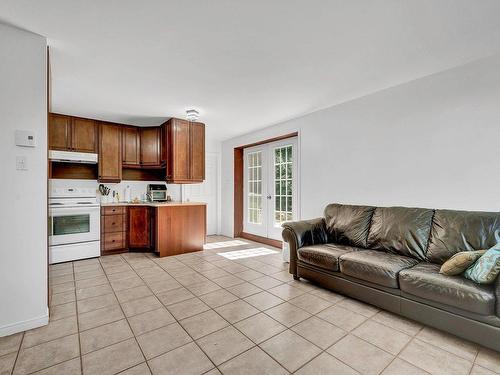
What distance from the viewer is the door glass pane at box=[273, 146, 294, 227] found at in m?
4.58

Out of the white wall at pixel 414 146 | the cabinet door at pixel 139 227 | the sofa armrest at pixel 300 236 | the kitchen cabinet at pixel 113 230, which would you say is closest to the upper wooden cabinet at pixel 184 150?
the cabinet door at pixel 139 227

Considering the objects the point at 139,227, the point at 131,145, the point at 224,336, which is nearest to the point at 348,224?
the point at 224,336

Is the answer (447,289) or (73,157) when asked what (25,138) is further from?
(447,289)

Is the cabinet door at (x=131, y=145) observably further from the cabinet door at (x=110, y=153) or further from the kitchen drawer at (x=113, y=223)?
the kitchen drawer at (x=113, y=223)

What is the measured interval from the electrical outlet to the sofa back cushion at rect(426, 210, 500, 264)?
3691 mm

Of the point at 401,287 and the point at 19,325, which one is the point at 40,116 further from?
the point at 401,287

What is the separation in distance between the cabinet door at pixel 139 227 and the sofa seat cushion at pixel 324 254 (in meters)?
2.85

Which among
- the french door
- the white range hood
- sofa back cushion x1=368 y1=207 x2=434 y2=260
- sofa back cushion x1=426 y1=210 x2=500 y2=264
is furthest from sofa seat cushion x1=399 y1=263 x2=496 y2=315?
the white range hood

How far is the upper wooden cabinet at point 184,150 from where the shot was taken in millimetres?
4316

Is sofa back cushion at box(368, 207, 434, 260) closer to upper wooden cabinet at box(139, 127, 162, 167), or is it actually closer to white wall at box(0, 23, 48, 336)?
white wall at box(0, 23, 48, 336)

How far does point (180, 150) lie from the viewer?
14.3ft

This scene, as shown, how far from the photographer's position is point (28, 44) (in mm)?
2006

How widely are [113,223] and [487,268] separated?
4.76 metres

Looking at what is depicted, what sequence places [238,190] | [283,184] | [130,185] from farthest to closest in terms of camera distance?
[238,190] < [130,185] < [283,184]
